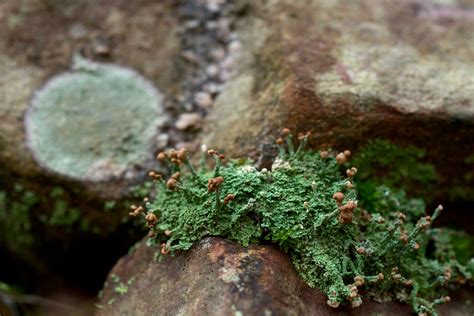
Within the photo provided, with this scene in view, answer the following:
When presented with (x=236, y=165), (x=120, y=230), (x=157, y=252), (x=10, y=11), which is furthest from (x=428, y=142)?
(x=10, y=11)

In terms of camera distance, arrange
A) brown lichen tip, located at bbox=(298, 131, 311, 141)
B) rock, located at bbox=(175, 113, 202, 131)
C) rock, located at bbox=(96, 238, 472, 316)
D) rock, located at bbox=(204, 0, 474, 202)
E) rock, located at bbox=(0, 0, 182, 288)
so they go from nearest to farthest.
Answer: rock, located at bbox=(96, 238, 472, 316) → brown lichen tip, located at bbox=(298, 131, 311, 141) → rock, located at bbox=(204, 0, 474, 202) → rock, located at bbox=(0, 0, 182, 288) → rock, located at bbox=(175, 113, 202, 131)

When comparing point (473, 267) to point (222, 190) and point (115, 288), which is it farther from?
point (115, 288)

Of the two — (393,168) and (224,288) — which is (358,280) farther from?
(393,168)

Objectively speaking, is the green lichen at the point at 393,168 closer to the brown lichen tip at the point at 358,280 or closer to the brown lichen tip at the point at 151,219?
the brown lichen tip at the point at 358,280

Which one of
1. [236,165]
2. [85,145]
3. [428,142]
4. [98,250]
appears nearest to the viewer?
[236,165]

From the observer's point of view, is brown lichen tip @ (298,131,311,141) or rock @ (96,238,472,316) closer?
rock @ (96,238,472,316)

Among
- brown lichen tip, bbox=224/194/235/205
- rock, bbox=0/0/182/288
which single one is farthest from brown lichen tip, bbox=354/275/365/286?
rock, bbox=0/0/182/288

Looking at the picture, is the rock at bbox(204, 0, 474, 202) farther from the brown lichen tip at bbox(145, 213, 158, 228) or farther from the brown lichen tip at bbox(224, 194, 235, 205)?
the brown lichen tip at bbox(145, 213, 158, 228)

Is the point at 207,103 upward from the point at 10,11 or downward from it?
downward
